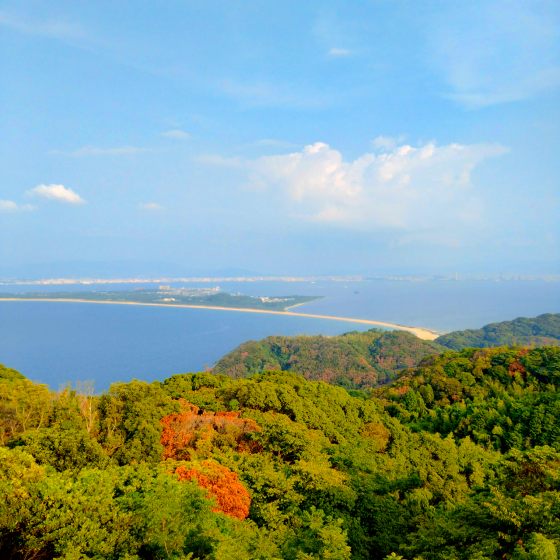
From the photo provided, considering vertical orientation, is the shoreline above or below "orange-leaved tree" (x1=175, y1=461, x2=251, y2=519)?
below

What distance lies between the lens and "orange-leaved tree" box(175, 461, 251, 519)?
894cm

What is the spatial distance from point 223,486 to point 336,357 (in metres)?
49.9

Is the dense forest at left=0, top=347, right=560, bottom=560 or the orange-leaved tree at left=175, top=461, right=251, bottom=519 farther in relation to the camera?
the orange-leaved tree at left=175, top=461, right=251, bottom=519

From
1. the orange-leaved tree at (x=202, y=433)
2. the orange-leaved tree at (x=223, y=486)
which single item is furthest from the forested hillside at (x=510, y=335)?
the orange-leaved tree at (x=223, y=486)

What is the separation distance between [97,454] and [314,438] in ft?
20.4

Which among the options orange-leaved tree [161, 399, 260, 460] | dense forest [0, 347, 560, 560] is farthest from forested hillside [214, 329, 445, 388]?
orange-leaved tree [161, 399, 260, 460]

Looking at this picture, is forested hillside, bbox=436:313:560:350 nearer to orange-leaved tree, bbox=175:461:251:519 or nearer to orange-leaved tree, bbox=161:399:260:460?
orange-leaved tree, bbox=161:399:260:460

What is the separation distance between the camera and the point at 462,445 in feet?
48.3

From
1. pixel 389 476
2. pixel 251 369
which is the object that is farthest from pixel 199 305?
pixel 389 476

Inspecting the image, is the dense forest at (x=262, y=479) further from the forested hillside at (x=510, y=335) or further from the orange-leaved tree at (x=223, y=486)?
the forested hillside at (x=510, y=335)

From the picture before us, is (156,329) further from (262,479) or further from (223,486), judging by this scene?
(223,486)

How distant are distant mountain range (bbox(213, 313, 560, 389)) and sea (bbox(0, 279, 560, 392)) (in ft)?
21.9

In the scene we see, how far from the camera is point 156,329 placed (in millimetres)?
89375

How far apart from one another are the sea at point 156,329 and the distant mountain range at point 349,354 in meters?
6.66
